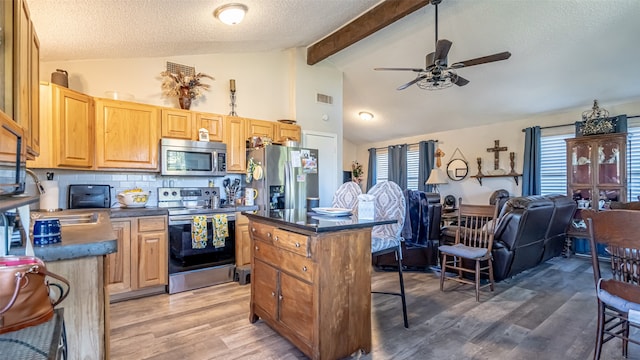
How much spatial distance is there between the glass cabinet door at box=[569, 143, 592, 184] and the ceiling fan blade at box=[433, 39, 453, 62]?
323cm

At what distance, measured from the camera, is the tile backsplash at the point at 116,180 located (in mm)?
3309

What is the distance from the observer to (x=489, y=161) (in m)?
6.23

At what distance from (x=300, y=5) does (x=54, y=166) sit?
9.45 feet

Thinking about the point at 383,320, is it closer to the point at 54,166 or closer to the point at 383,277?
the point at 383,277

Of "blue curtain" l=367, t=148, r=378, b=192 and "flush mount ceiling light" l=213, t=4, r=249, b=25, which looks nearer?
"flush mount ceiling light" l=213, t=4, r=249, b=25

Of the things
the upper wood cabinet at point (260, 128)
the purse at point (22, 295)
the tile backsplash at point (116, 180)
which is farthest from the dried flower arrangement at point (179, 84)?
the purse at point (22, 295)

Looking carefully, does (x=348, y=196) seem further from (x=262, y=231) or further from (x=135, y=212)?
(x=135, y=212)

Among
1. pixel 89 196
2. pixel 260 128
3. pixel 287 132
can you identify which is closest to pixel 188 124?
pixel 260 128

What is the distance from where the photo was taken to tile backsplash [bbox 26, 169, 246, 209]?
10.9 ft

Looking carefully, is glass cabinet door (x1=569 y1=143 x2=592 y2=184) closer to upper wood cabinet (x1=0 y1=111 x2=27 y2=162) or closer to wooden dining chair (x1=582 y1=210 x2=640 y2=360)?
wooden dining chair (x1=582 y1=210 x2=640 y2=360)

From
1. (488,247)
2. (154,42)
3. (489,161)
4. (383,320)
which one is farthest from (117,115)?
(489,161)

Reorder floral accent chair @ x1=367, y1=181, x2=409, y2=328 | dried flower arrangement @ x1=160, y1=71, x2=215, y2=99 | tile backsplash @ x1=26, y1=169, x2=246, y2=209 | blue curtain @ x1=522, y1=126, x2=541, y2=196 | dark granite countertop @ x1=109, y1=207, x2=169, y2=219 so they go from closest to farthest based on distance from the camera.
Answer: floral accent chair @ x1=367, y1=181, x2=409, y2=328
dark granite countertop @ x1=109, y1=207, x2=169, y2=219
tile backsplash @ x1=26, y1=169, x2=246, y2=209
dried flower arrangement @ x1=160, y1=71, x2=215, y2=99
blue curtain @ x1=522, y1=126, x2=541, y2=196

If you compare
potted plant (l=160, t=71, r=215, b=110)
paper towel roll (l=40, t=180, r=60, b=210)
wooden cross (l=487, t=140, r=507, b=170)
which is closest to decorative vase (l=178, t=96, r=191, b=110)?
potted plant (l=160, t=71, r=215, b=110)

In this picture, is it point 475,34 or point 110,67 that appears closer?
point 110,67
